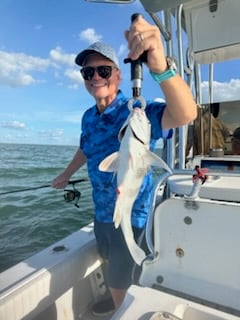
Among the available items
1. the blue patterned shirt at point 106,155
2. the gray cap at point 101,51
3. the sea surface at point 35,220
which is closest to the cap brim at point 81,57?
the gray cap at point 101,51

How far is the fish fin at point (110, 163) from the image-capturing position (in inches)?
51.1

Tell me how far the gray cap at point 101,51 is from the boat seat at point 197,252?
98 centimetres

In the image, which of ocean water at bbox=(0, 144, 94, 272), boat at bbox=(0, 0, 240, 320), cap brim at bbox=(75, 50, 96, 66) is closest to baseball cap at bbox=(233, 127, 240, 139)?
boat at bbox=(0, 0, 240, 320)

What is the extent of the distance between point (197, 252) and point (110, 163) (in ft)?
2.28

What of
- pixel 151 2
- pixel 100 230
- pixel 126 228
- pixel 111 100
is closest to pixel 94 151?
pixel 111 100

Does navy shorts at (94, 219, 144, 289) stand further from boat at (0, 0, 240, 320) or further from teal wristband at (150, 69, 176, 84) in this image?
teal wristband at (150, 69, 176, 84)

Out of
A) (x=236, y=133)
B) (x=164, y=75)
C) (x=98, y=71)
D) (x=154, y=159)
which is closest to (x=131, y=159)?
(x=154, y=159)

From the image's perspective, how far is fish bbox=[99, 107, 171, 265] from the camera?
1.23 meters

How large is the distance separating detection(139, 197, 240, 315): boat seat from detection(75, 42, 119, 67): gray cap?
3.22 feet

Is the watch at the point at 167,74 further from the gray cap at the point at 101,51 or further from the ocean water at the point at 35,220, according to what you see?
the ocean water at the point at 35,220

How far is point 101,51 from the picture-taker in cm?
192

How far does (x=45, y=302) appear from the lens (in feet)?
7.13

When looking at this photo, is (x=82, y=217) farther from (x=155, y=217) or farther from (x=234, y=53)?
(x=155, y=217)

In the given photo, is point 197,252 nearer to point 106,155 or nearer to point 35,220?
point 106,155
